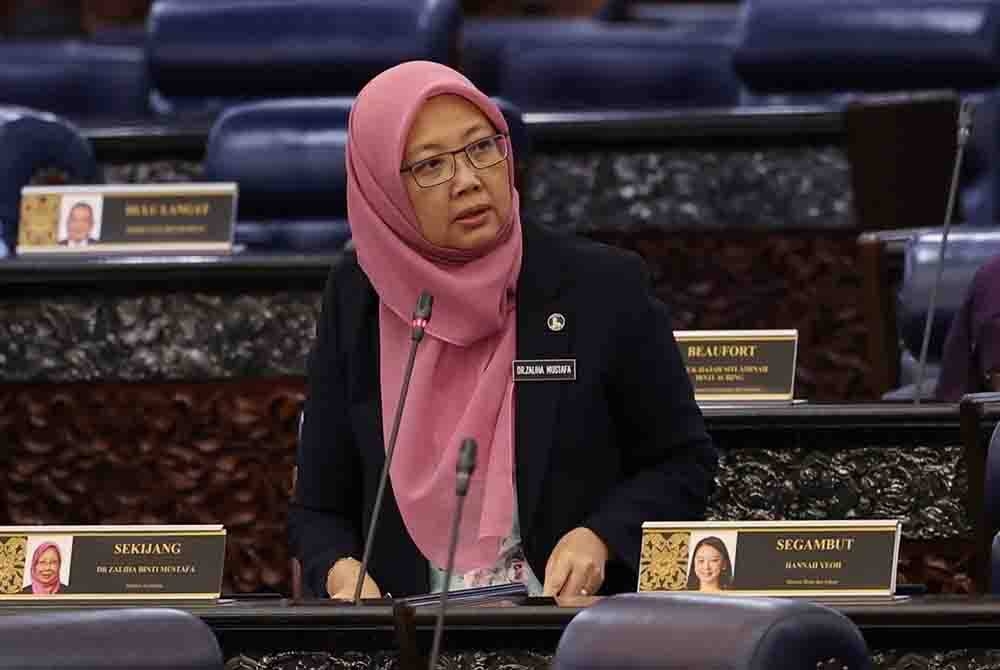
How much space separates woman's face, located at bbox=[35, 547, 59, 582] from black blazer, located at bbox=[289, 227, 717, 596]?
0.34 metres

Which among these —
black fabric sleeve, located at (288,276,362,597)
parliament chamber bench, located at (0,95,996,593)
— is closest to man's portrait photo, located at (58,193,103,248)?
parliament chamber bench, located at (0,95,996,593)

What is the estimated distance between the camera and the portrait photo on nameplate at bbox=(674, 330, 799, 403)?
349cm

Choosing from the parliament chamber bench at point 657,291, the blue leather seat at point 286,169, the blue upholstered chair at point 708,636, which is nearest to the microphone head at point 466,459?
the blue upholstered chair at point 708,636

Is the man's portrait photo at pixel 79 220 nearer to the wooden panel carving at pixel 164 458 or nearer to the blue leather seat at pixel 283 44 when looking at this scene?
the wooden panel carving at pixel 164 458

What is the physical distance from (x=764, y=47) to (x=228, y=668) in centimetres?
322

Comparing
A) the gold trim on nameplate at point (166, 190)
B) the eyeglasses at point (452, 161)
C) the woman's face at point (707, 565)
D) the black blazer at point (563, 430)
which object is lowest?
the woman's face at point (707, 565)

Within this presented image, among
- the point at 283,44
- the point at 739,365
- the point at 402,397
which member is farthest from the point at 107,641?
the point at 283,44

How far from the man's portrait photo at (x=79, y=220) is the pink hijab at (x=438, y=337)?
139cm

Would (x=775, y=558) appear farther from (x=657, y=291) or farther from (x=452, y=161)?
(x=657, y=291)

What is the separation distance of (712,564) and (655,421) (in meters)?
0.39

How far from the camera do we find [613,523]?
281cm

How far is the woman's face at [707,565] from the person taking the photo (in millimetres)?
2537

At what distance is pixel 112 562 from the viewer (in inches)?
107

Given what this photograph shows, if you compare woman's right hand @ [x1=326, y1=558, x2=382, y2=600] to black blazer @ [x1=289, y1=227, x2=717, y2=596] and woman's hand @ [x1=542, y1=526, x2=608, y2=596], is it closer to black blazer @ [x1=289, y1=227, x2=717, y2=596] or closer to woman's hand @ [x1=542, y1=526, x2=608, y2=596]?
black blazer @ [x1=289, y1=227, x2=717, y2=596]
